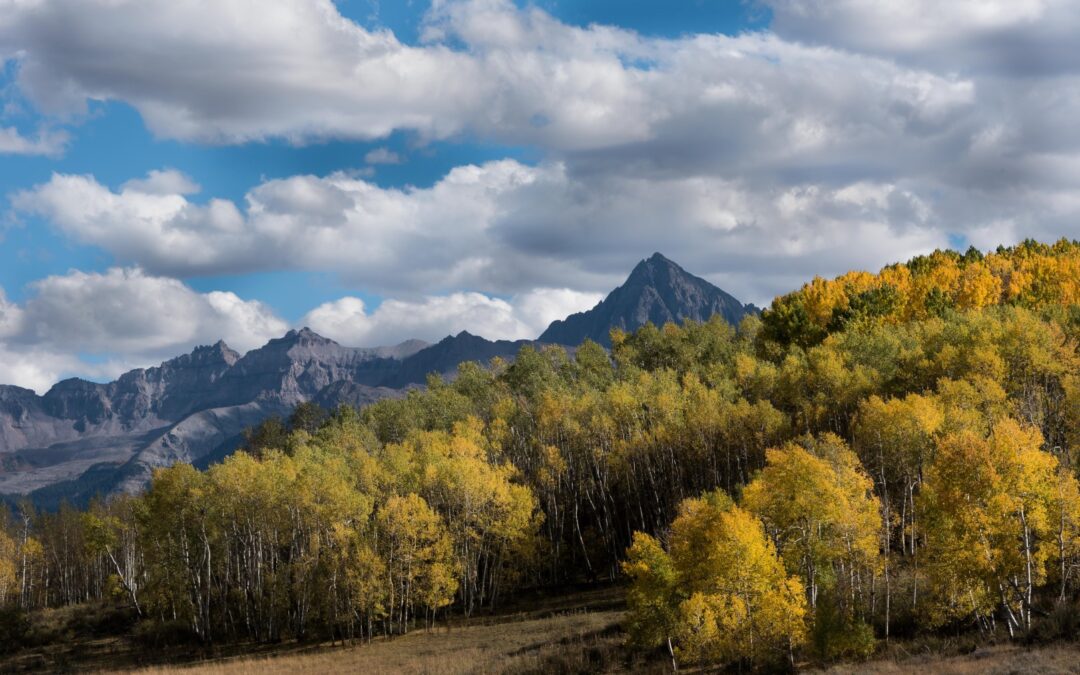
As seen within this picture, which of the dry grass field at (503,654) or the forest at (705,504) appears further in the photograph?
the forest at (705,504)

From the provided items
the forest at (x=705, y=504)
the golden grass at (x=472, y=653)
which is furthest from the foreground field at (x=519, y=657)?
the forest at (x=705, y=504)

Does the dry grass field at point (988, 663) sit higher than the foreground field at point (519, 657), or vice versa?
the dry grass field at point (988, 663)

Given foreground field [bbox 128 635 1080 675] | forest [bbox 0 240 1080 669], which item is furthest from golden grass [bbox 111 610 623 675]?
forest [bbox 0 240 1080 669]

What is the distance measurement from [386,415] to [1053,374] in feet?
355

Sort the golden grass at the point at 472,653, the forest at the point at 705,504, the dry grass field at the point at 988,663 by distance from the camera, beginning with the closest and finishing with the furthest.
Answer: the dry grass field at the point at 988,663 → the forest at the point at 705,504 → the golden grass at the point at 472,653

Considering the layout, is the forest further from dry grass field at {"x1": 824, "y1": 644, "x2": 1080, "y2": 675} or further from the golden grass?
the golden grass

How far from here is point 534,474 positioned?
395 feet

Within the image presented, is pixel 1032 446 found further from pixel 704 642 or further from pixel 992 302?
pixel 992 302

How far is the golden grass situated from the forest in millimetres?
4678

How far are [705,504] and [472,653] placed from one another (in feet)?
80.1

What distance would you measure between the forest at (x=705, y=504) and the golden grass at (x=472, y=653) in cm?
468

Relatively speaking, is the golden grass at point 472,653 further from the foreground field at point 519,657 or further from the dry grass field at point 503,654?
the dry grass field at point 503,654

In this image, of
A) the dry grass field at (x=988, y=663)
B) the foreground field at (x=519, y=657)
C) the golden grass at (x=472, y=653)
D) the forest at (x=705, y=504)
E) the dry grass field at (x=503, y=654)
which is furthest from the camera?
the golden grass at (x=472, y=653)

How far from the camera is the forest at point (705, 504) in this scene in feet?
182
